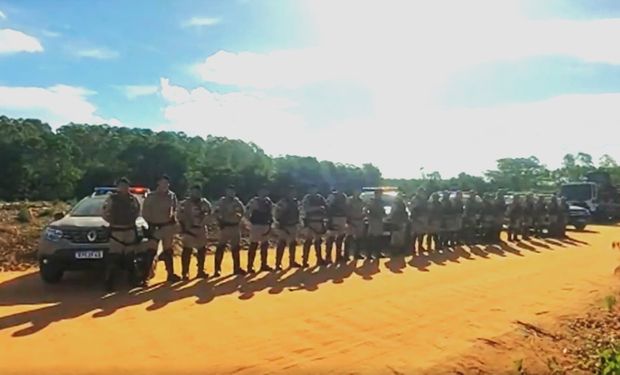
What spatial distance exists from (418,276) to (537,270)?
133 inches

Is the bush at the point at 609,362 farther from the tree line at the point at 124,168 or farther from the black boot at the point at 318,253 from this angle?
the tree line at the point at 124,168

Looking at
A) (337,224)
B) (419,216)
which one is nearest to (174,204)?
(337,224)

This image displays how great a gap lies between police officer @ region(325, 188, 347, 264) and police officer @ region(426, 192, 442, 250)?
3695mm

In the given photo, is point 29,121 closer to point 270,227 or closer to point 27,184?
point 27,184

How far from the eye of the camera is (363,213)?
1630 cm

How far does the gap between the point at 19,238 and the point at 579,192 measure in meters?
28.6

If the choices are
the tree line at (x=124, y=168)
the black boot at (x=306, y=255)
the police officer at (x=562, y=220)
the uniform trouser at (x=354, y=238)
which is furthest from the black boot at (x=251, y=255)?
the tree line at (x=124, y=168)

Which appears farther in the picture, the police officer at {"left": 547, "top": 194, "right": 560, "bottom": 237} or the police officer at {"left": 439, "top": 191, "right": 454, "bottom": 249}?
the police officer at {"left": 547, "top": 194, "right": 560, "bottom": 237}

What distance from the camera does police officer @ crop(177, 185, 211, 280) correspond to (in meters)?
12.8

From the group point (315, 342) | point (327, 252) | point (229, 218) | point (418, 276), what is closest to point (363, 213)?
point (327, 252)

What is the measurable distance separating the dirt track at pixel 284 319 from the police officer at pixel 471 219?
5.74 m

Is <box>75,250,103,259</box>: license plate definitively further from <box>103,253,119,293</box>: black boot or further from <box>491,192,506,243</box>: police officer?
<box>491,192,506,243</box>: police officer

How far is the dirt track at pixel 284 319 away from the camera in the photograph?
7516mm

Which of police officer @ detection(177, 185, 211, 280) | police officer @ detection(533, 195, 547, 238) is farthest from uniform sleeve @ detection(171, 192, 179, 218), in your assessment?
police officer @ detection(533, 195, 547, 238)
